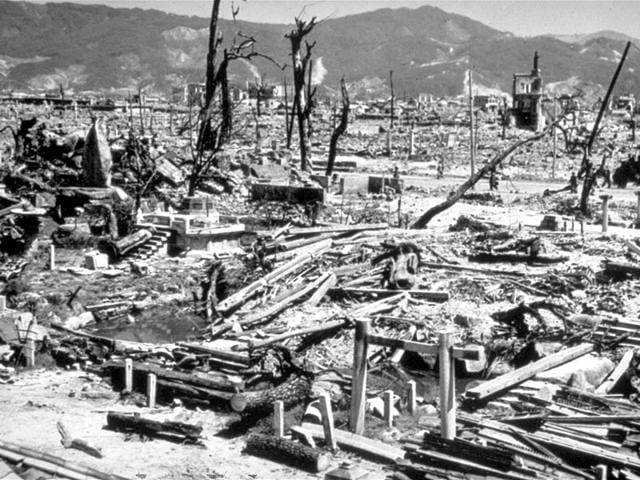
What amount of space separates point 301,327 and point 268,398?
432 centimetres

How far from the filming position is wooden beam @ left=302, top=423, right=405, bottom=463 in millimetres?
9156

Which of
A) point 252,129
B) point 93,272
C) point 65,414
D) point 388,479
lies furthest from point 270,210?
point 252,129

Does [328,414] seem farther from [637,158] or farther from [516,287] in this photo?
[637,158]

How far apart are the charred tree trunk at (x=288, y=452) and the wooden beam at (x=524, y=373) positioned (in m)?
2.41

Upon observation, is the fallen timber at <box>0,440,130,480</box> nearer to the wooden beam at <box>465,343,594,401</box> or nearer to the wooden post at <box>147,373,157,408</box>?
the wooden post at <box>147,373,157,408</box>

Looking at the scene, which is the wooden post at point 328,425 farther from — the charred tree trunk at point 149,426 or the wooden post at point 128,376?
the wooden post at point 128,376

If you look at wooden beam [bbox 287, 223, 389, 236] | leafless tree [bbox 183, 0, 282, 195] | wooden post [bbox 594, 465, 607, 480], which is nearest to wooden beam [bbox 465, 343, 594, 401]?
wooden post [bbox 594, 465, 607, 480]

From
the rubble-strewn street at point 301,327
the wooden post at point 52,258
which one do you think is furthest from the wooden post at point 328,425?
the wooden post at point 52,258

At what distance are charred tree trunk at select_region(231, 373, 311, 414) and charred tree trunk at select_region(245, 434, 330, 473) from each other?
0.76 meters

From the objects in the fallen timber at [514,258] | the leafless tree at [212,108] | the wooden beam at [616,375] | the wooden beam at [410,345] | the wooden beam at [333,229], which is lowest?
the wooden beam at [616,375]

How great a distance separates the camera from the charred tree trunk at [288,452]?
357 inches

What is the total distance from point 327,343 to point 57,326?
492 cm

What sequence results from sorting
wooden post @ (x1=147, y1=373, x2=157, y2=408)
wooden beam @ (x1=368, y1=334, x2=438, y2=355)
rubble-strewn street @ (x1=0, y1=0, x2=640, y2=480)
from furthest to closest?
wooden post @ (x1=147, y1=373, x2=157, y2=408), rubble-strewn street @ (x1=0, y1=0, x2=640, y2=480), wooden beam @ (x1=368, y1=334, x2=438, y2=355)

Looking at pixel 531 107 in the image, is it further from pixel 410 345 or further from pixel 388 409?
pixel 410 345
